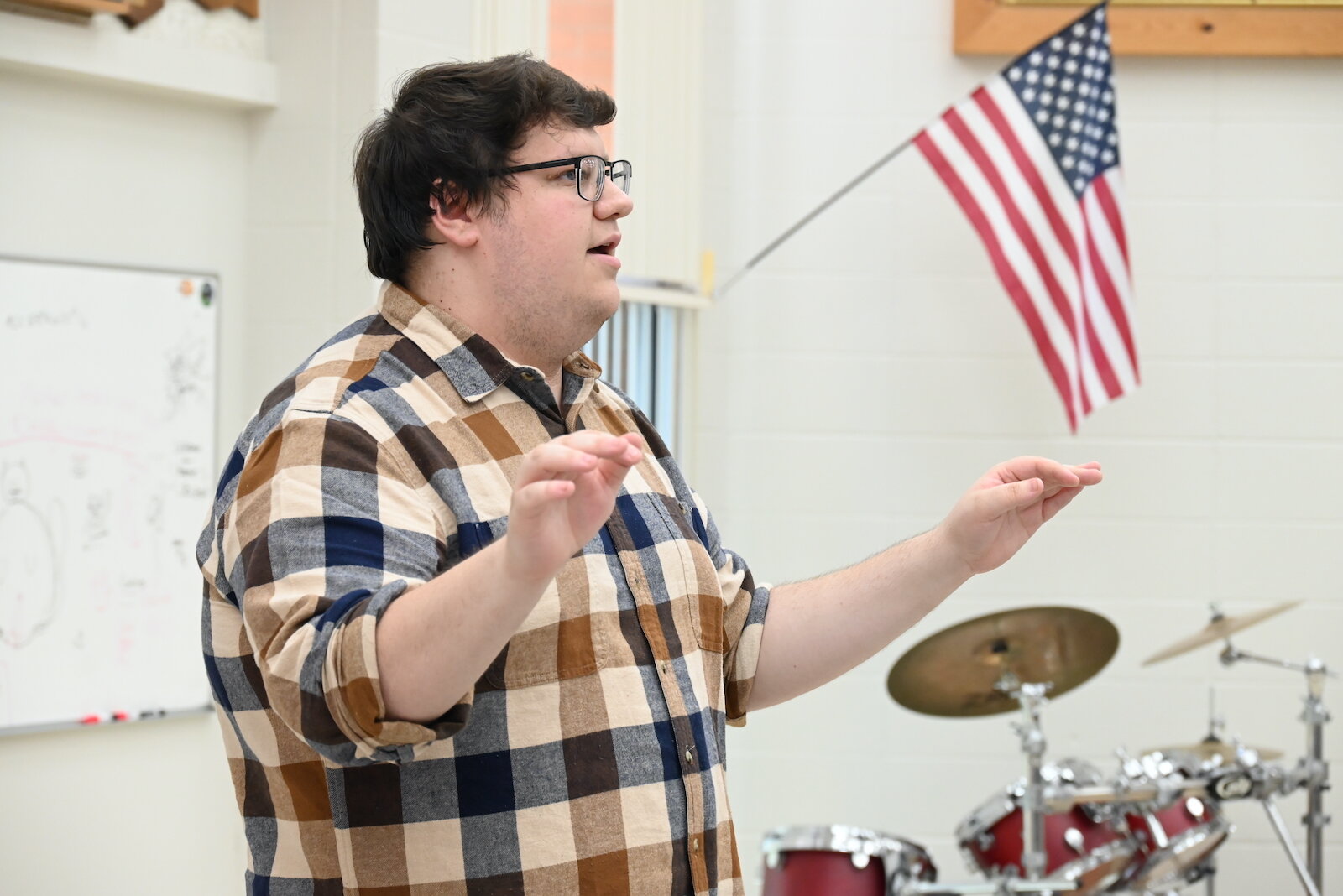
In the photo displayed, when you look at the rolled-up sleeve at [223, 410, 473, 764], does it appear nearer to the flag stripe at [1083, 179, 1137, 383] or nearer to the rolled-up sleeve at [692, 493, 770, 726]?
the rolled-up sleeve at [692, 493, 770, 726]

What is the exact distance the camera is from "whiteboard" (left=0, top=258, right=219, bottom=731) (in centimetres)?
233

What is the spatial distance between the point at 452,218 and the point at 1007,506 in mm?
566

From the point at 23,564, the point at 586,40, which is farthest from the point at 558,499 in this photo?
the point at 586,40

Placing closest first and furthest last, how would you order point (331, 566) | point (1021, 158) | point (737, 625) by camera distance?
point (331, 566) → point (737, 625) → point (1021, 158)

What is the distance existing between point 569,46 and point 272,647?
2252 mm

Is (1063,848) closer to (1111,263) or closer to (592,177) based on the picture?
(1111,263)

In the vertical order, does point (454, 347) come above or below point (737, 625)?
above

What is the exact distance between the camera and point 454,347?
4.03ft

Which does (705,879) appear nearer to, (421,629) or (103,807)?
(421,629)

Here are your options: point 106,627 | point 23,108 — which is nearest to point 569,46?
point 23,108

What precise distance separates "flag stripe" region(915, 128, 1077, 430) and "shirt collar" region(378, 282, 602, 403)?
1825 millimetres

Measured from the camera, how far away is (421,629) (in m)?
0.90

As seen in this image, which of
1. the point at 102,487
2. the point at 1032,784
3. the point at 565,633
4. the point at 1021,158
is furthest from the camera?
the point at 1021,158

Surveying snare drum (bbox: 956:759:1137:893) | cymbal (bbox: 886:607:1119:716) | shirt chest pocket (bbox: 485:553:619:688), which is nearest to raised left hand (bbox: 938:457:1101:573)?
shirt chest pocket (bbox: 485:553:619:688)
